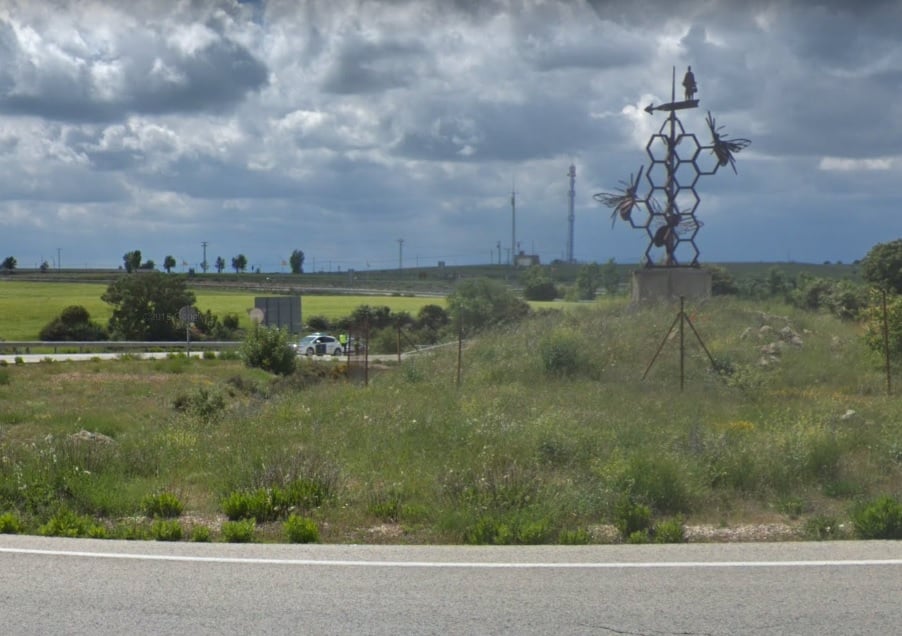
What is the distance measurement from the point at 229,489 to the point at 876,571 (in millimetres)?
6567

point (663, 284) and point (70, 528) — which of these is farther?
point (663, 284)

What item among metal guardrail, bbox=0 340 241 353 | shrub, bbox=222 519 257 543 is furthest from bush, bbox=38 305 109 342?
shrub, bbox=222 519 257 543

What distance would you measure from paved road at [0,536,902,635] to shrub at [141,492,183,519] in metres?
1.37

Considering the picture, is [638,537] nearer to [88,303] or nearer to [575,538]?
[575,538]

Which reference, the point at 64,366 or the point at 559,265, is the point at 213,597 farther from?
the point at 559,265

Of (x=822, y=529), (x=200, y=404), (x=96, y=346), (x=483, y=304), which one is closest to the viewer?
(x=822, y=529)

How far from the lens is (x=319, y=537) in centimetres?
960

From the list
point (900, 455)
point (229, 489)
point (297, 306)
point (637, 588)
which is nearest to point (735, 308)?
point (900, 455)

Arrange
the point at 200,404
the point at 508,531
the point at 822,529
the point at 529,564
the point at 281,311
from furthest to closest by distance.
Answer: the point at 281,311 → the point at 200,404 → the point at 822,529 → the point at 508,531 → the point at 529,564

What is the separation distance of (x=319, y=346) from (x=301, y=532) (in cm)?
5140

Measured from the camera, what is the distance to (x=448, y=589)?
24.1ft

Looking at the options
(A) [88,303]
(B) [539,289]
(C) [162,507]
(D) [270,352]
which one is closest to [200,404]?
(D) [270,352]

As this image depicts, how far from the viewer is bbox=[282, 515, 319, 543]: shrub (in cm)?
945

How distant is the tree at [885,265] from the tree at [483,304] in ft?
60.4
